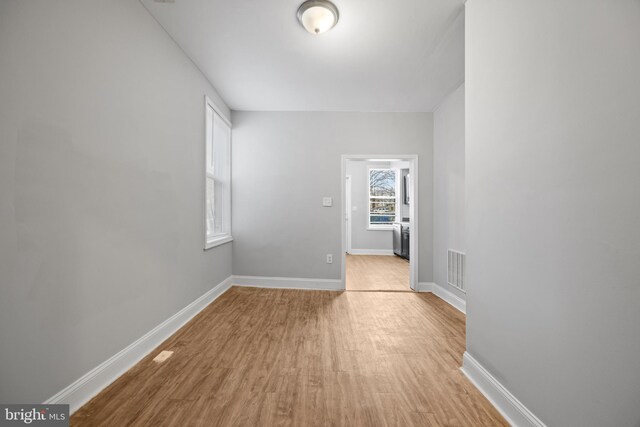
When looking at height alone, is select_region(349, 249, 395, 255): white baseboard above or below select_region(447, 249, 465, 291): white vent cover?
below

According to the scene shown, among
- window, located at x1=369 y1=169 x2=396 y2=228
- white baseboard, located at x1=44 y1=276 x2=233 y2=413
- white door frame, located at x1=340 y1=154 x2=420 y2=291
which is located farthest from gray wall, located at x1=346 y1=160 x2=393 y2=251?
white baseboard, located at x1=44 y1=276 x2=233 y2=413

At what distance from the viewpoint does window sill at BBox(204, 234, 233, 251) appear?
310cm

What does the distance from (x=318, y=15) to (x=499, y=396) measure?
2.65 m

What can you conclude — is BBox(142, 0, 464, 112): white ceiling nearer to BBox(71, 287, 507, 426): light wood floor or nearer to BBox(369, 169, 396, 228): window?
BBox(71, 287, 507, 426): light wood floor

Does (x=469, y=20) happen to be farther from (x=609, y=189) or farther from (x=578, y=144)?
(x=609, y=189)

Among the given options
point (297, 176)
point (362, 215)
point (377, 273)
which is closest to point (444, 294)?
point (377, 273)

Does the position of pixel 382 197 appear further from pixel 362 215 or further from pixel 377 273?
pixel 377 273

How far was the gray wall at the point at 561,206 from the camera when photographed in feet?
2.98

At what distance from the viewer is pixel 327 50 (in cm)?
246

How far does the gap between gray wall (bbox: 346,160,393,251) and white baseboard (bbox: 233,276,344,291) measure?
3397 millimetres

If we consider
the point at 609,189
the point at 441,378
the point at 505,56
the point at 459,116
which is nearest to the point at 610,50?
the point at 609,189

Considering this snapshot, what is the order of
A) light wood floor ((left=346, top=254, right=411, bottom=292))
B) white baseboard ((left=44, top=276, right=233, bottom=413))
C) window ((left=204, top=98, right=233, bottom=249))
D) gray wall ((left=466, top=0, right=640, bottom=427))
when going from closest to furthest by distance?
gray wall ((left=466, top=0, right=640, bottom=427)), white baseboard ((left=44, top=276, right=233, bottom=413)), window ((left=204, top=98, right=233, bottom=249)), light wood floor ((left=346, top=254, right=411, bottom=292))
